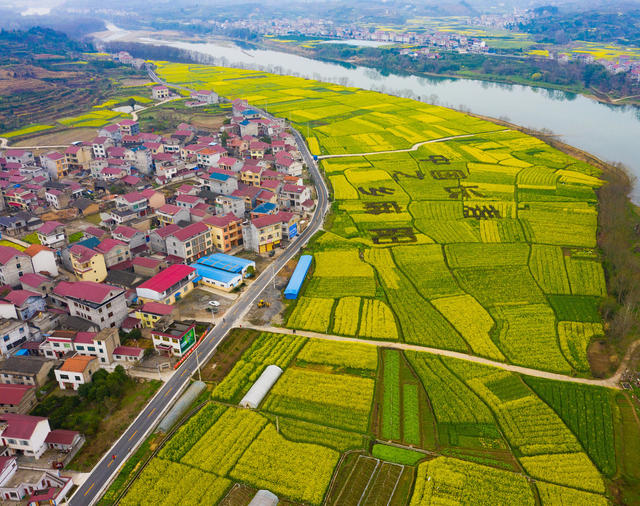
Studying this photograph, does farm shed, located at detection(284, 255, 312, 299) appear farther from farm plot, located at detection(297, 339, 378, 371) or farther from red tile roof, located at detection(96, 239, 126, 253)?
red tile roof, located at detection(96, 239, 126, 253)

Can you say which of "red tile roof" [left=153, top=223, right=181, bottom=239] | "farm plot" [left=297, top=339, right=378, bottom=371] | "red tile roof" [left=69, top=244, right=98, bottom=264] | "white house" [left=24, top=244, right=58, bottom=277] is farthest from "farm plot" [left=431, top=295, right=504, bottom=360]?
"white house" [left=24, top=244, right=58, bottom=277]

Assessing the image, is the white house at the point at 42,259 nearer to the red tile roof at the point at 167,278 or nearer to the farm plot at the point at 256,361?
the red tile roof at the point at 167,278

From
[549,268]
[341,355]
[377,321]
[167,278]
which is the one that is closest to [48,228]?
[167,278]

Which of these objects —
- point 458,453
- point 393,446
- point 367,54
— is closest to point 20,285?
point 393,446

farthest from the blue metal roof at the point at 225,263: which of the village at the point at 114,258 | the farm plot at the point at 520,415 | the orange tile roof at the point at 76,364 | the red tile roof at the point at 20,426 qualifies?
the farm plot at the point at 520,415

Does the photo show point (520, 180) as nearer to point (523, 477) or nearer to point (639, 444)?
point (639, 444)
